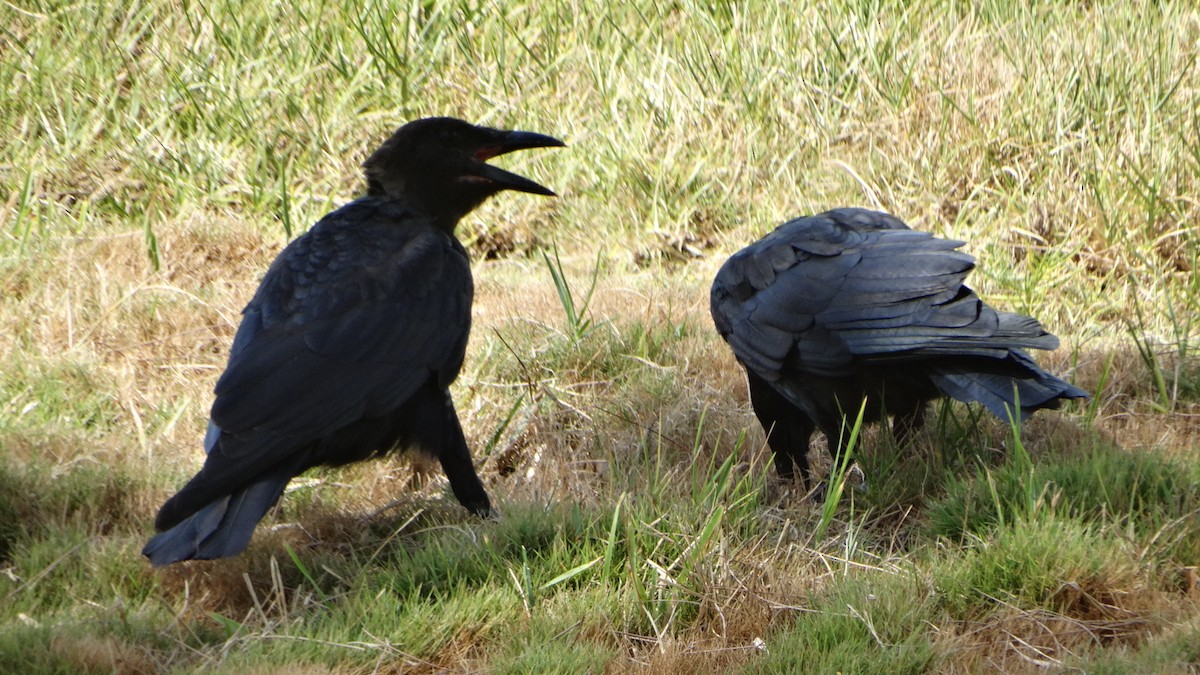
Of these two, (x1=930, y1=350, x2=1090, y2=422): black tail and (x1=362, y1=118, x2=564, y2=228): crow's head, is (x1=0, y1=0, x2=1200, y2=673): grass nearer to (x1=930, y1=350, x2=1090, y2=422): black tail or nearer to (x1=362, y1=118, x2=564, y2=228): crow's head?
(x1=930, y1=350, x2=1090, y2=422): black tail

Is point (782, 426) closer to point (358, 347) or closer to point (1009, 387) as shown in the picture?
point (1009, 387)

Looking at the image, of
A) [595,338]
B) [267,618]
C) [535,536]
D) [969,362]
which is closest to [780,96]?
[595,338]

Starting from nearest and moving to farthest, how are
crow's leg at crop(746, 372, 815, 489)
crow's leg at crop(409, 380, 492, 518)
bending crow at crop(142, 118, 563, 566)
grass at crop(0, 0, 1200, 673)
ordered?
1. grass at crop(0, 0, 1200, 673)
2. bending crow at crop(142, 118, 563, 566)
3. crow's leg at crop(409, 380, 492, 518)
4. crow's leg at crop(746, 372, 815, 489)

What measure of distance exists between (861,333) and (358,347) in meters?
1.46

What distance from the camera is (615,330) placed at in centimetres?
485

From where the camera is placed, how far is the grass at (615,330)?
10.4 feet

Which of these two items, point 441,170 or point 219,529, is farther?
point 441,170

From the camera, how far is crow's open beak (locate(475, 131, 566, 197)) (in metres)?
4.34

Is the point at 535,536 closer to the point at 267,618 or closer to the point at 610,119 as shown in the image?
the point at 267,618

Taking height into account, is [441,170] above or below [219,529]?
above

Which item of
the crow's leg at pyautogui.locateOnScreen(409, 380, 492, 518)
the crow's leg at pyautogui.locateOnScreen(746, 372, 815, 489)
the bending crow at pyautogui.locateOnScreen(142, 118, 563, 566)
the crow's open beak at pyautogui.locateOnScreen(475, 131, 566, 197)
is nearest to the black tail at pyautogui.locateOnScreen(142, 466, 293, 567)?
the bending crow at pyautogui.locateOnScreen(142, 118, 563, 566)

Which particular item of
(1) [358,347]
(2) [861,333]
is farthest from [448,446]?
(2) [861,333]

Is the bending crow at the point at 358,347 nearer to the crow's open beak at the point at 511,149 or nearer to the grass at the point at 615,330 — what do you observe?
the crow's open beak at the point at 511,149

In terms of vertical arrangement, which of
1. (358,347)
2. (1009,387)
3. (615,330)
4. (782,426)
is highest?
(358,347)
